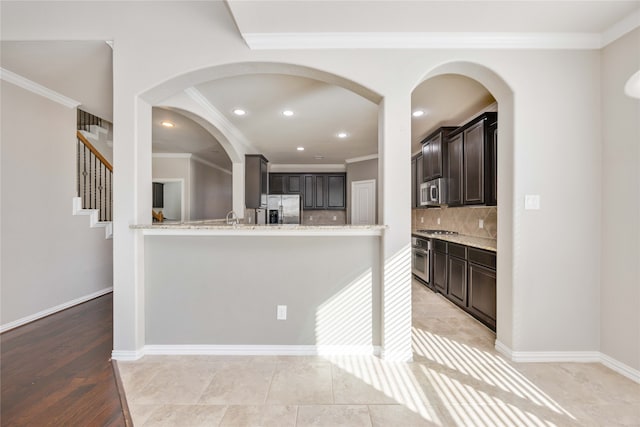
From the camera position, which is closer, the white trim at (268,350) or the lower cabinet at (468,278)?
the white trim at (268,350)

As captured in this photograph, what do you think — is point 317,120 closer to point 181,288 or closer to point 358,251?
point 358,251

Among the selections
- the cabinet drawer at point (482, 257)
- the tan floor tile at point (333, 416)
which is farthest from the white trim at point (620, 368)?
the tan floor tile at point (333, 416)

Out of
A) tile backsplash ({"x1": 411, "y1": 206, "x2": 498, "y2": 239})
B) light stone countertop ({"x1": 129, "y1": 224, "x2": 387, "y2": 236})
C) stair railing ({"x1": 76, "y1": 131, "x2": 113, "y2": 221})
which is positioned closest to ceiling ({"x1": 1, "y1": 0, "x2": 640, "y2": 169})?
stair railing ({"x1": 76, "y1": 131, "x2": 113, "y2": 221})

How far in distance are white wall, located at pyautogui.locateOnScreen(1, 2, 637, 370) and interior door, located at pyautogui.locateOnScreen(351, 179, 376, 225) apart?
169 inches

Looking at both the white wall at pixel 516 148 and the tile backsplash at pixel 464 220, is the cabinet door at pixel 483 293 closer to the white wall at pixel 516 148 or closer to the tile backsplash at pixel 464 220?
the white wall at pixel 516 148

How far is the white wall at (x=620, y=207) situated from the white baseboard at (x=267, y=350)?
1.82m

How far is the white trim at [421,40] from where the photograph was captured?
2199 millimetres

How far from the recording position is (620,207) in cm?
211

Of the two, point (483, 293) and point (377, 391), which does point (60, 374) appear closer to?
point (377, 391)

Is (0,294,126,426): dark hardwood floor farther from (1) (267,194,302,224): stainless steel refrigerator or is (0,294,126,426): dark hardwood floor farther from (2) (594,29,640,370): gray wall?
(1) (267,194,302,224): stainless steel refrigerator

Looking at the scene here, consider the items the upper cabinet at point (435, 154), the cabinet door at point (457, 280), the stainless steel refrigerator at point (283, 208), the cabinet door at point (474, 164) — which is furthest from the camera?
the stainless steel refrigerator at point (283, 208)

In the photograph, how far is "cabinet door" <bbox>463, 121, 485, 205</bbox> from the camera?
3238mm

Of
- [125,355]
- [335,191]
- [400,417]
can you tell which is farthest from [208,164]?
[400,417]

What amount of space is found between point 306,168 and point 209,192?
2.87 m
